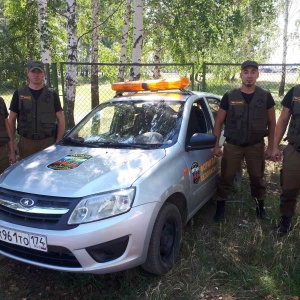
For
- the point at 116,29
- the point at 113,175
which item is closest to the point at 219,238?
the point at 113,175

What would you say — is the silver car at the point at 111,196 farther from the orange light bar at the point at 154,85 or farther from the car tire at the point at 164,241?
the orange light bar at the point at 154,85

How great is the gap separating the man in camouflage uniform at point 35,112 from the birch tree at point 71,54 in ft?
8.75

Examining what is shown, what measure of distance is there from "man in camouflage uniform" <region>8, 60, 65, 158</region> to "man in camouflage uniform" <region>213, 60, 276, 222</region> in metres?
2.00

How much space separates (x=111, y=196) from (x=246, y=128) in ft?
5.98

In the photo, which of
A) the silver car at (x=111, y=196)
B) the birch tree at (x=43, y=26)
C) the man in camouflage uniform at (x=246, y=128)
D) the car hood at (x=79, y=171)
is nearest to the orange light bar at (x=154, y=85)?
the silver car at (x=111, y=196)

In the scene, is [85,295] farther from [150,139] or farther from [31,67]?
[31,67]

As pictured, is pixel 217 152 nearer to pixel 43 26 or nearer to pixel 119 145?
pixel 119 145

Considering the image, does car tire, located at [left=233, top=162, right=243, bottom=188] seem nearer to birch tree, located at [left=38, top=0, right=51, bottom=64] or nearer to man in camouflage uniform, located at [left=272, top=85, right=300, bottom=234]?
man in camouflage uniform, located at [left=272, top=85, right=300, bottom=234]

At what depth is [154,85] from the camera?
3.89m

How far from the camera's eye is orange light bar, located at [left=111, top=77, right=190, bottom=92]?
3832 millimetres

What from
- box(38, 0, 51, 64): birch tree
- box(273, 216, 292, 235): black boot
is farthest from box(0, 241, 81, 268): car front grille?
box(38, 0, 51, 64): birch tree

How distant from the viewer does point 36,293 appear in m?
2.74

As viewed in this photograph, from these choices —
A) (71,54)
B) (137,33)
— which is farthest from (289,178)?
(71,54)

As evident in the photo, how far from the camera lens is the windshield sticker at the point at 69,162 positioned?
2.92m
